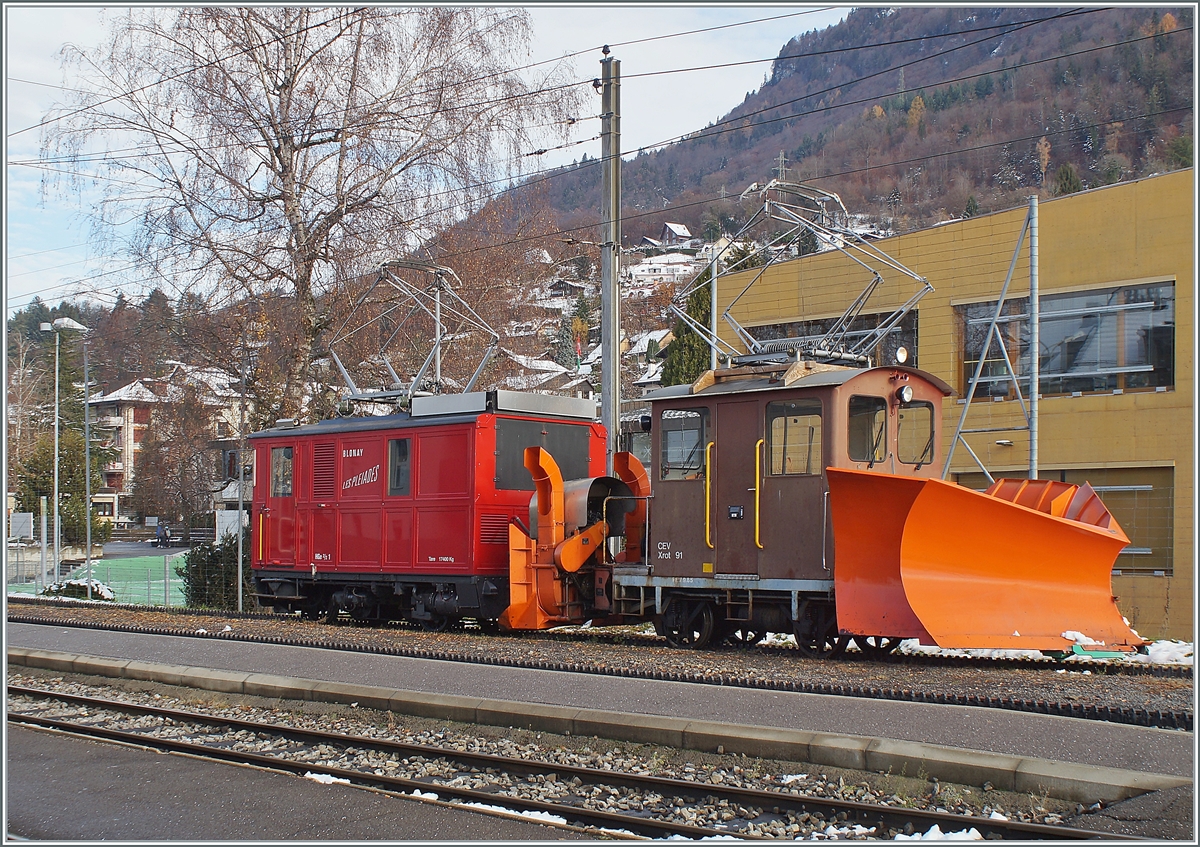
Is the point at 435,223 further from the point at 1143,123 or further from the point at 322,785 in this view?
the point at 1143,123

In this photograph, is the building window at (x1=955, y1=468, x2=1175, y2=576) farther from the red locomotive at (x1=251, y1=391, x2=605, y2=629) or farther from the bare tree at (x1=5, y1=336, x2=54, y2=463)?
the bare tree at (x1=5, y1=336, x2=54, y2=463)

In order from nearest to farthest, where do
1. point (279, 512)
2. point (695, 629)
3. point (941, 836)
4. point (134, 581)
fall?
point (941, 836) < point (695, 629) < point (279, 512) < point (134, 581)

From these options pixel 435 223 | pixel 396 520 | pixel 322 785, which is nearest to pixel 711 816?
pixel 322 785

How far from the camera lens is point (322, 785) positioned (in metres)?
7.54

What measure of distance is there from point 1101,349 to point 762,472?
10692 mm

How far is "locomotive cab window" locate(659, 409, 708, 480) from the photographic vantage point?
1254 centimetres

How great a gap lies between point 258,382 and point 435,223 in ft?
19.8

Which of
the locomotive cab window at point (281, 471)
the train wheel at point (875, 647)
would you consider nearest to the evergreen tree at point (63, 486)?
the locomotive cab window at point (281, 471)

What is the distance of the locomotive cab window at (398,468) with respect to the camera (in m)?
16.0

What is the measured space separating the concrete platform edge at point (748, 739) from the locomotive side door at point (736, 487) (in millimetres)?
3823

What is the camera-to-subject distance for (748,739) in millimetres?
7574

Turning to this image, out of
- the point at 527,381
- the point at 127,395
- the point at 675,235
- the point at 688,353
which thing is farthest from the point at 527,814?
the point at 675,235

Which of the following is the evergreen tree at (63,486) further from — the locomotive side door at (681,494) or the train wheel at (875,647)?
the train wheel at (875,647)

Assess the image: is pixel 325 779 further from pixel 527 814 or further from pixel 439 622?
pixel 439 622
